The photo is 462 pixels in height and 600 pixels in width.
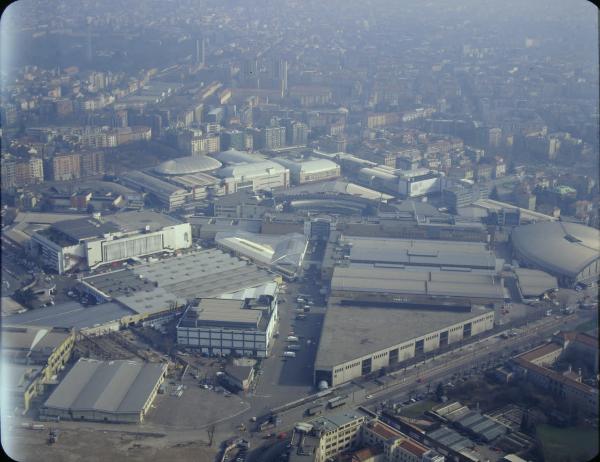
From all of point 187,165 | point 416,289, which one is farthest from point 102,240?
point 187,165

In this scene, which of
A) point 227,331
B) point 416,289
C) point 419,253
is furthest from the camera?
point 419,253

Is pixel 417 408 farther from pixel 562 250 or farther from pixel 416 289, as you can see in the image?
pixel 562 250

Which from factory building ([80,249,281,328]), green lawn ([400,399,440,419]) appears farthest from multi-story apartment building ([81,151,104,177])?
green lawn ([400,399,440,419])

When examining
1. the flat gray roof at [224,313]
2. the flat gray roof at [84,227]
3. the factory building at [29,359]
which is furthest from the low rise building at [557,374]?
the flat gray roof at [84,227]

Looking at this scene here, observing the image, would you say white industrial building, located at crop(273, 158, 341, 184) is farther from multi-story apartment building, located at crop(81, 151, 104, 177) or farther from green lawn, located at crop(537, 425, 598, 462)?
green lawn, located at crop(537, 425, 598, 462)

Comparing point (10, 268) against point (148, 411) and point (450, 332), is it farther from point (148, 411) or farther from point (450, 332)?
point (450, 332)

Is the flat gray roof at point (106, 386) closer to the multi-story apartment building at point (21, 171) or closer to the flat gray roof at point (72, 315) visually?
the flat gray roof at point (72, 315)

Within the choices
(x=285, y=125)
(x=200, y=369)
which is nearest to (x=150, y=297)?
(x=200, y=369)
